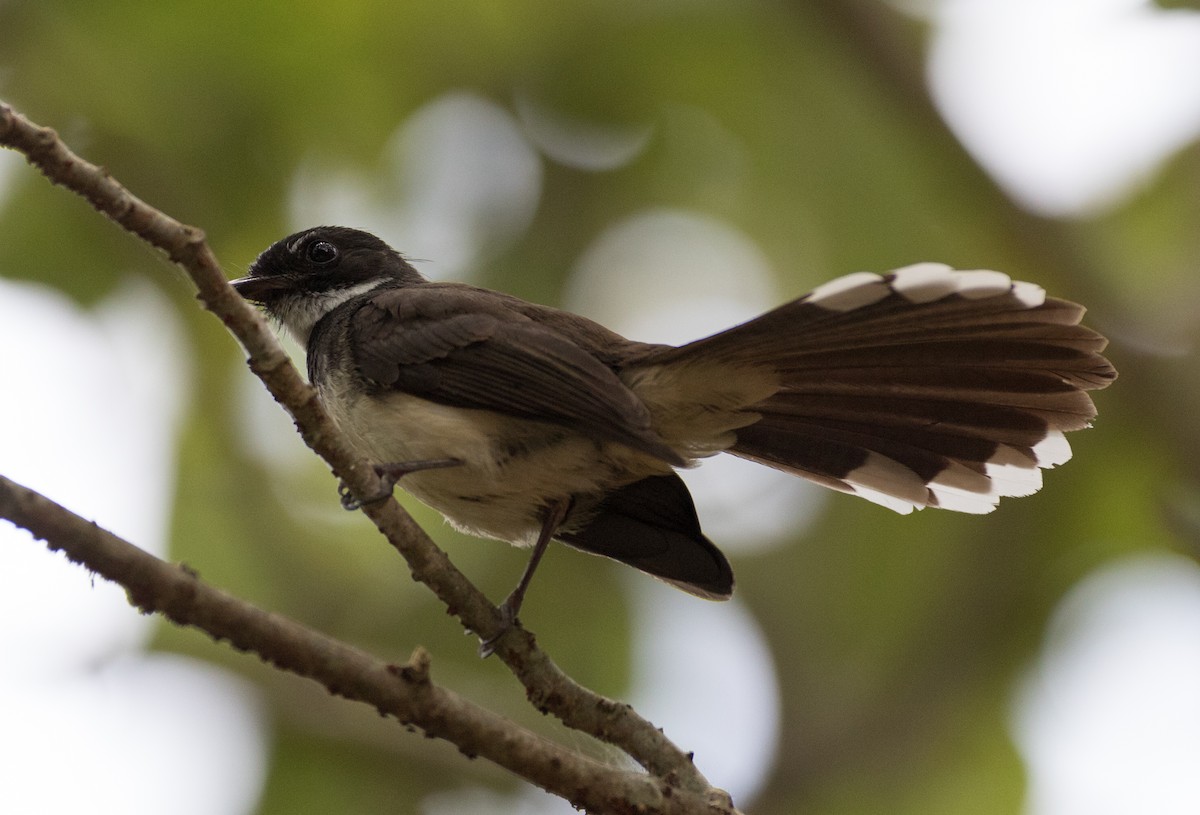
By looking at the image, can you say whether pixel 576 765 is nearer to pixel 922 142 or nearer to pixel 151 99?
pixel 922 142

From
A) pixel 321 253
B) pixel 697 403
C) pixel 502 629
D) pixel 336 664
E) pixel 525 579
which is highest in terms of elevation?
pixel 321 253

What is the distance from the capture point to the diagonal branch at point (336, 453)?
277 centimetres

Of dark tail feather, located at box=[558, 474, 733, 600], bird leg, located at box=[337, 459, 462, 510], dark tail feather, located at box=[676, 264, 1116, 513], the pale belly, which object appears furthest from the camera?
dark tail feather, located at box=[558, 474, 733, 600]

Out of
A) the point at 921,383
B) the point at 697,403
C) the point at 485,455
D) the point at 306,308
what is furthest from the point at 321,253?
the point at 921,383

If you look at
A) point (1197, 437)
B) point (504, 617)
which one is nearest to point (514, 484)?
point (504, 617)

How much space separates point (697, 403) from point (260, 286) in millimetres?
1925

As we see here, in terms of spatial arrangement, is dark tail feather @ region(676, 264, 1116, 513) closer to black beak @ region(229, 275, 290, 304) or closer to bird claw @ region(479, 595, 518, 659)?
bird claw @ region(479, 595, 518, 659)

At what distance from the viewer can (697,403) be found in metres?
4.32

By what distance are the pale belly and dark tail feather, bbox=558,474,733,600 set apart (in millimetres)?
145

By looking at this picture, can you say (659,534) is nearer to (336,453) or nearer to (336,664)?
(336,453)

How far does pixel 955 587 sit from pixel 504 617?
3.84 m

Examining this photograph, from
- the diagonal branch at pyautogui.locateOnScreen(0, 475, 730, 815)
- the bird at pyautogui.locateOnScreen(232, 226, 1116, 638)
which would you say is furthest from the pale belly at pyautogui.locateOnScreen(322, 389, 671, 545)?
the diagonal branch at pyautogui.locateOnScreen(0, 475, 730, 815)

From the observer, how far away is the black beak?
16.8 ft

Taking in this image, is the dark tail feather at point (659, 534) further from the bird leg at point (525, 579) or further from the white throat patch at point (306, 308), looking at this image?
the white throat patch at point (306, 308)
